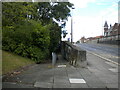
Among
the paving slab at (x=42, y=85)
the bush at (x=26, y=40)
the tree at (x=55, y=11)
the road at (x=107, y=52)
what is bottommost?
the road at (x=107, y=52)

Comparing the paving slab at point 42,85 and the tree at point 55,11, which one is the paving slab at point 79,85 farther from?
the tree at point 55,11

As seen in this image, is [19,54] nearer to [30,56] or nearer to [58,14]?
[30,56]

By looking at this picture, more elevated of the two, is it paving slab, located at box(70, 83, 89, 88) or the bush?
the bush

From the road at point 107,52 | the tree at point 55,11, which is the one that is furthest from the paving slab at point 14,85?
the tree at point 55,11

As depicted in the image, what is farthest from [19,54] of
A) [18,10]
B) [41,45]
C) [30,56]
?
[18,10]

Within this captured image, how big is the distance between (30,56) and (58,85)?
659 cm

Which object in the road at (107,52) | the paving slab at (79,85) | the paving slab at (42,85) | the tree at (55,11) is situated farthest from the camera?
the tree at (55,11)

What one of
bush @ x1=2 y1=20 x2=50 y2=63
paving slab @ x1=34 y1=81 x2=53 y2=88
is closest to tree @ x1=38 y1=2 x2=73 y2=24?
bush @ x1=2 y1=20 x2=50 y2=63

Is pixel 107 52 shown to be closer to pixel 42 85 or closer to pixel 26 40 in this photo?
pixel 26 40

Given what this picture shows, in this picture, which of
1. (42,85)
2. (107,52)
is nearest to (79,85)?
(42,85)

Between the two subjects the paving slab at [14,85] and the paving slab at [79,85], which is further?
the paving slab at [79,85]

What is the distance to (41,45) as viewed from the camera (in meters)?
13.2

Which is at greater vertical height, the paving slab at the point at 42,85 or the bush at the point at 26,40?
the bush at the point at 26,40

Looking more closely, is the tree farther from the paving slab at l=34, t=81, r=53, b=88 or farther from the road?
the paving slab at l=34, t=81, r=53, b=88
